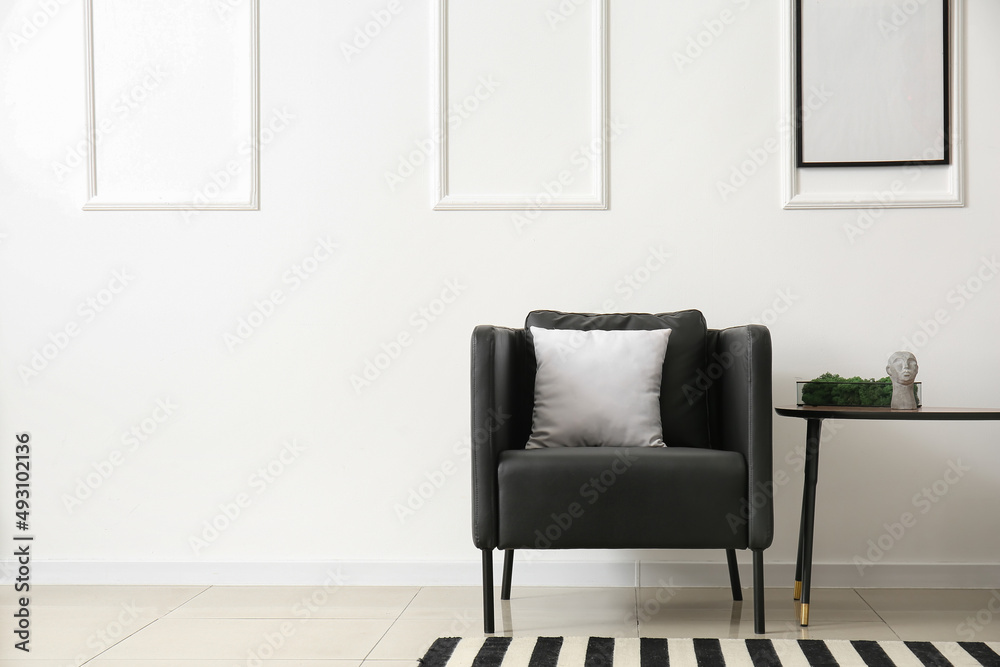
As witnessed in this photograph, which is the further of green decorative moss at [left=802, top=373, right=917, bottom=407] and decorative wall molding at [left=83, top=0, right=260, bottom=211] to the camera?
decorative wall molding at [left=83, top=0, right=260, bottom=211]

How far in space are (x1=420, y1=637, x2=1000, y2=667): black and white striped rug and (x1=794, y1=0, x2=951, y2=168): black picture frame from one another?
1495 millimetres

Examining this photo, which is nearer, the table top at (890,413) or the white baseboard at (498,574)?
the table top at (890,413)

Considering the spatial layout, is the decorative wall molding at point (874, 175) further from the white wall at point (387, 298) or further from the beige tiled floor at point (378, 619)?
the beige tiled floor at point (378, 619)

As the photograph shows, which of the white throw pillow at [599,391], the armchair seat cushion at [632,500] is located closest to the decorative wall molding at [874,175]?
the white throw pillow at [599,391]

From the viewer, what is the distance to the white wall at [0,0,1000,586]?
2621mm

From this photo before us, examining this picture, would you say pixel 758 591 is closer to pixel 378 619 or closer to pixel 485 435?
pixel 485 435

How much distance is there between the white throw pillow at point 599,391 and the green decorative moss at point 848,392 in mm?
423

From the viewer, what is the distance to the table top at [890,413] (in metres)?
2.00

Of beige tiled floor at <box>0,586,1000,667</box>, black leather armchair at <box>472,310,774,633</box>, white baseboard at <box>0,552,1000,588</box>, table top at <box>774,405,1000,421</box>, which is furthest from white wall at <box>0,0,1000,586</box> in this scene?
black leather armchair at <box>472,310,774,633</box>

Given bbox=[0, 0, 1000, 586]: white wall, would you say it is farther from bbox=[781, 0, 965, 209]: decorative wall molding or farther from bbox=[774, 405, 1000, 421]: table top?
bbox=[774, 405, 1000, 421]: table top

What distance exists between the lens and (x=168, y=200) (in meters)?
2.74

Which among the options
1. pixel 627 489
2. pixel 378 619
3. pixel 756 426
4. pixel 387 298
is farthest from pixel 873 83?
pixel 378 619

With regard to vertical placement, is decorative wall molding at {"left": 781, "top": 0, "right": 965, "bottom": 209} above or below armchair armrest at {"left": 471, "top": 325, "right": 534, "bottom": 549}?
above

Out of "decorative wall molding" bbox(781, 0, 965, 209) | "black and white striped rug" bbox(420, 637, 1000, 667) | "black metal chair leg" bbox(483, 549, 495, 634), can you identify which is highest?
"decorative wall molding" bbox(781, 0, 965, 209)
